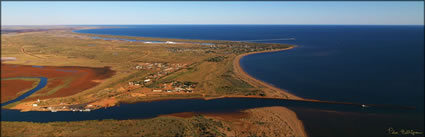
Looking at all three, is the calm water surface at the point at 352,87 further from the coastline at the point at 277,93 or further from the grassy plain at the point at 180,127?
the grassy plain at the point at 180,127

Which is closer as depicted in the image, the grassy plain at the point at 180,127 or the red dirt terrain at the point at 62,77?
the grassy plain at the point at 180,127

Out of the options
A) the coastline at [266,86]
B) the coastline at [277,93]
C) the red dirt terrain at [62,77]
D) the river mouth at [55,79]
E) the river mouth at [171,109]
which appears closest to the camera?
the coastline at [277,93]

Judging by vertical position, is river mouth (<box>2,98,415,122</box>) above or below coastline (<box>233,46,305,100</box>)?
below

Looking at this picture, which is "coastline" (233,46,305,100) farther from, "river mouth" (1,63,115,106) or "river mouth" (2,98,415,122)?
"river mouth" (1,63,115,106)

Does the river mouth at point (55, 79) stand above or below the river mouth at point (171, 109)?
above

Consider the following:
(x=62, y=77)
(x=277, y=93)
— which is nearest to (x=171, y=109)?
(x=277, y=93)

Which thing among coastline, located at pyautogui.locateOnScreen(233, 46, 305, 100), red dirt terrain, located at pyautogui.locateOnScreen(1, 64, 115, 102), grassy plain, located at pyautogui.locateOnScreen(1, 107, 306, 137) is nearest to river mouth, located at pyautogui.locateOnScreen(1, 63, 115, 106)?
red dirt terrain, located at pyautogui.locateOnScreen(1, 64, 115, 102)

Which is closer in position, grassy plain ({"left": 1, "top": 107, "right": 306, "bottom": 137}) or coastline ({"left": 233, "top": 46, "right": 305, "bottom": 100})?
grassy plain ({"left": 1, "top": 107, "right": 306, "bottom": 137})

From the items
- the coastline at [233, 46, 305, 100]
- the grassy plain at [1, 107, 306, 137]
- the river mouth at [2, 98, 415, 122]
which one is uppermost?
the coastline at [233, 46, 305, 100]

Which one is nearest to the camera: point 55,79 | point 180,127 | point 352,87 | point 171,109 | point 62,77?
point 180,127

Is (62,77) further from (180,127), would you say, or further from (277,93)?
(277,93)

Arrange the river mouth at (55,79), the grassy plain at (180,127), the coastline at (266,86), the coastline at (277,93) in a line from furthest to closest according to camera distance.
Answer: the coastline at (266,86) → the river mouth at (55,79) → the coastline at (277,93) → the grassy plain at (180,127)

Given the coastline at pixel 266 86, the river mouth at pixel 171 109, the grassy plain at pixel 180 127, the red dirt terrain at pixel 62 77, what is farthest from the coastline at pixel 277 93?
the red dirt terrain at pixel 62 77
